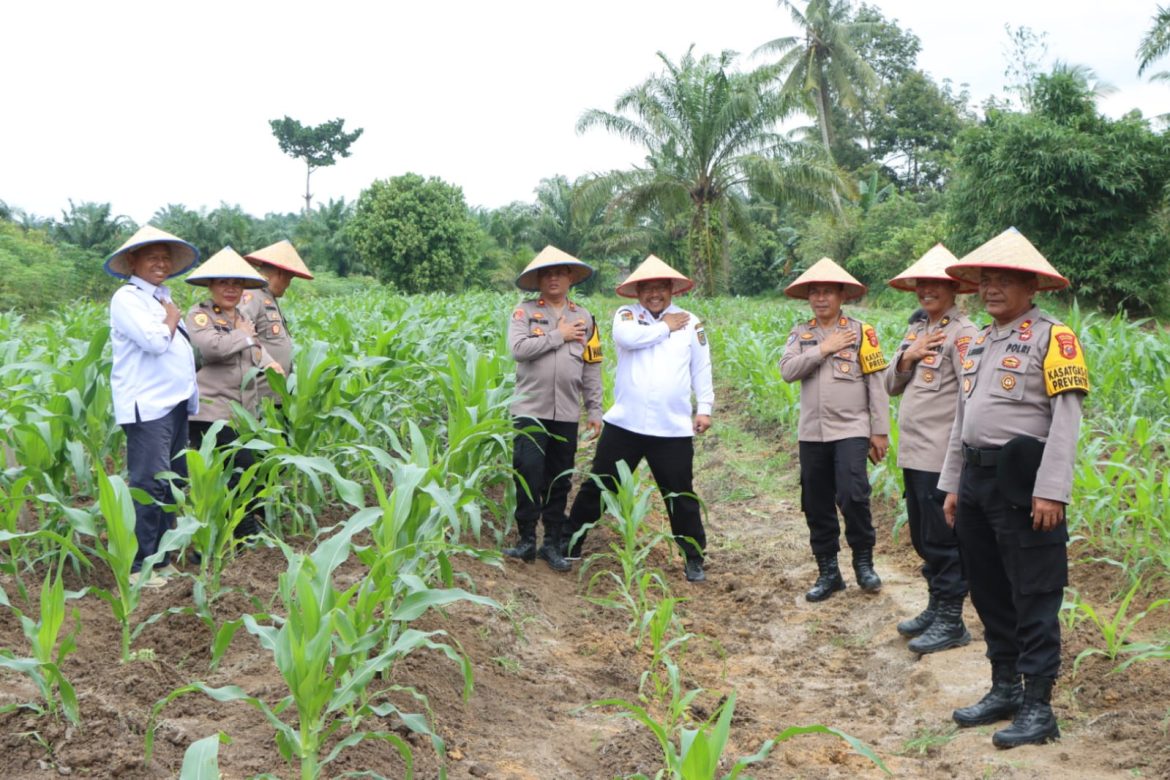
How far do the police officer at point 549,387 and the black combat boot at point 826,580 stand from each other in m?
1.28

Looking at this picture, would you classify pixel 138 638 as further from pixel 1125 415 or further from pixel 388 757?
pixel 1125 415

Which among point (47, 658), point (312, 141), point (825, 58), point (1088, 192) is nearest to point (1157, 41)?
point (1088, 192)

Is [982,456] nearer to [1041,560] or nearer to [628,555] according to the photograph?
[1041,560]

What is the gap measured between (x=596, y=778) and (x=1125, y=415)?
561cm

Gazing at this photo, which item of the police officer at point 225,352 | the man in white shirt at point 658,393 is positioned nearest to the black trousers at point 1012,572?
the man in white shirt at point 658,393

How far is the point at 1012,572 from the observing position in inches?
124

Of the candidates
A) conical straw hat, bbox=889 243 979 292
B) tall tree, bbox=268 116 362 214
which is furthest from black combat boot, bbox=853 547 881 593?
tall tree, bbox=268 116 362 214

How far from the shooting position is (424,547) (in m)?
3.44

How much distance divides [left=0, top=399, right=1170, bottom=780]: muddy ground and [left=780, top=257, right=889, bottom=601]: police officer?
408 millimetres

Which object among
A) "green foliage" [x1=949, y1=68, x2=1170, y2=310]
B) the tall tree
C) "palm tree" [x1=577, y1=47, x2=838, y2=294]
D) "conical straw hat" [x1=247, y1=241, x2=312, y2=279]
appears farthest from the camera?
the tall tree

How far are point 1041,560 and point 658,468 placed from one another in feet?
7.18

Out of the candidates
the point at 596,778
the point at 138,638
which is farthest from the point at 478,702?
the point at 138,638

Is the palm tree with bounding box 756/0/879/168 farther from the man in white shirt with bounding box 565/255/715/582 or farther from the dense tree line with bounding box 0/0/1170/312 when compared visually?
the man in white shirt with bounding box 565/255/715/582

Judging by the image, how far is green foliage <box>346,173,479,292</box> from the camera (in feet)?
112
